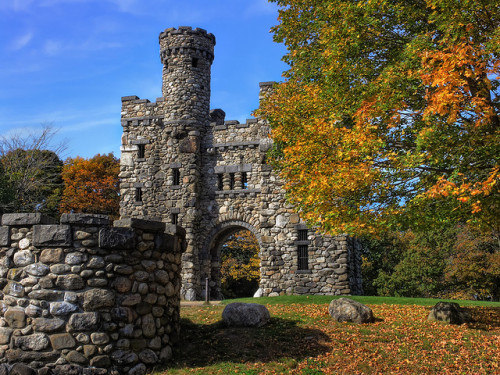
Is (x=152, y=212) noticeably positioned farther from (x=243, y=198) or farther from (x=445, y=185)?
(x=445, y=185)

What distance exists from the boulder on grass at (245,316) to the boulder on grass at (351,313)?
6.25ft

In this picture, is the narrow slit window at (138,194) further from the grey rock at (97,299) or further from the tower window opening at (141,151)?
the grey rock at (97,299)

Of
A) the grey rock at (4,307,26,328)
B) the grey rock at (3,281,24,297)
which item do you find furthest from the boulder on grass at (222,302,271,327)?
the grey rock at (3,281,24,297)

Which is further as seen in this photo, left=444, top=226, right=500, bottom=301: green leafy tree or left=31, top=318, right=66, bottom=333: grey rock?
left=444, top=226, right=500, bottom=301: green leafy tree

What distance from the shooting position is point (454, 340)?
1069cm

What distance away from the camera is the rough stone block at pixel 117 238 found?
8.45m

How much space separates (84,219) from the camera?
844cm

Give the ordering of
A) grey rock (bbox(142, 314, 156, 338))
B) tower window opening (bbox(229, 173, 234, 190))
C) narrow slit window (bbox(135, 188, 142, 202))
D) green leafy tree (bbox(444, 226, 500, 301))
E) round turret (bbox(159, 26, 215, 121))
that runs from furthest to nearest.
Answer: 1. green leafy tree (bbox(444, 226, 500, 301))
2. narrow slit window (bbox(135, 188, 142, 202))
3. round turret (bbox(159, 26, 215, 121))
4. tower window opening (bbox(229, 173, 234, 190))
5. grey rock (bbox(142, 314, 156, 338))

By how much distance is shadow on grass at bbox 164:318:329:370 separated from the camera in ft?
31.0

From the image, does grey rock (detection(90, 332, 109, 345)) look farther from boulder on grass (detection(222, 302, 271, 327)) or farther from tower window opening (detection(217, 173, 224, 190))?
tower window opening (detection(217, 173, 224, 190))

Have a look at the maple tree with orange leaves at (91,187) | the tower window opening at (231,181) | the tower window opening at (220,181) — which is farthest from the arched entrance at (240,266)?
the maple tree with orange leaves at (91,187)

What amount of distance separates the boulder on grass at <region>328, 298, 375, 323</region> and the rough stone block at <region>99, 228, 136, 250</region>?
6.13m

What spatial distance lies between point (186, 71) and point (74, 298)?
16.7 meters

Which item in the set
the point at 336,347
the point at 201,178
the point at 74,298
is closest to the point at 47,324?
the point at 74,298
